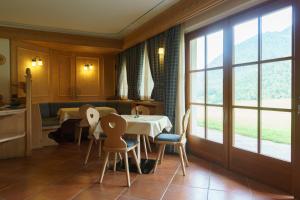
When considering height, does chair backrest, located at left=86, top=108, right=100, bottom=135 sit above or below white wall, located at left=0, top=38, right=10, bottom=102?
below

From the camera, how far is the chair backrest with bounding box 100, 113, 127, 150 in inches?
109

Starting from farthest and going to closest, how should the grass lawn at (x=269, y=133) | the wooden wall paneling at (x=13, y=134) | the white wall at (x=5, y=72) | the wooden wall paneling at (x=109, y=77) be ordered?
the wooden wall paneling at (x=109, y=77) < the white wall at (x=5, y=72) < the wooden wall paneling at (x=13, y=134) < the grass lawn at (x=269, y=133)

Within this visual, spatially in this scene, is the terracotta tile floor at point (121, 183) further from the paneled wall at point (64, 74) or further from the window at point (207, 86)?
the paneled wall at point (64, 74)

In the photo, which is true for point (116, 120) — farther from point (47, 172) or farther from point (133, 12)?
point (133, 12)

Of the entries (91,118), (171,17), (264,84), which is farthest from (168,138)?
(171,17)

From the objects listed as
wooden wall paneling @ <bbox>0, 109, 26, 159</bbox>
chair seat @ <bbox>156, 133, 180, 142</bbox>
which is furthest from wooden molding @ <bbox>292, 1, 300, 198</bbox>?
wooden wall paneling @ <bbox>0, 109, 26, 159</bbox>

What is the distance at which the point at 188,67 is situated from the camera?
4.19 meters

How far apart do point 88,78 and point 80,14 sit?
2636 millimetres

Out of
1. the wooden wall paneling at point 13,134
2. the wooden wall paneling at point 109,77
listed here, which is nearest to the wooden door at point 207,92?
the wooden wall paneling at point 13,134

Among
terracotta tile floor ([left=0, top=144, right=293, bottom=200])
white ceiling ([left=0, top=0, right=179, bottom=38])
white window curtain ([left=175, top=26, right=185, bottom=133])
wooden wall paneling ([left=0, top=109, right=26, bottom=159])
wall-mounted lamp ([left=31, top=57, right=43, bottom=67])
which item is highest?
white ceiling ([left=0, top=0, right=179, bottom=38])

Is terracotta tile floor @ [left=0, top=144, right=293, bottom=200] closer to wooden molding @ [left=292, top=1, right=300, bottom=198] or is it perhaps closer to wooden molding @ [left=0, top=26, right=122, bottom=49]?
wooden molding @ [left=292, top=1, right=300, bottom=198]

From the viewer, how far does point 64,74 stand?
641 centimetres

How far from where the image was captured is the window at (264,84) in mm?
2607

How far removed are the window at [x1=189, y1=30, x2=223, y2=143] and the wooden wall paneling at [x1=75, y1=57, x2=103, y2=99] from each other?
11.6 ft
